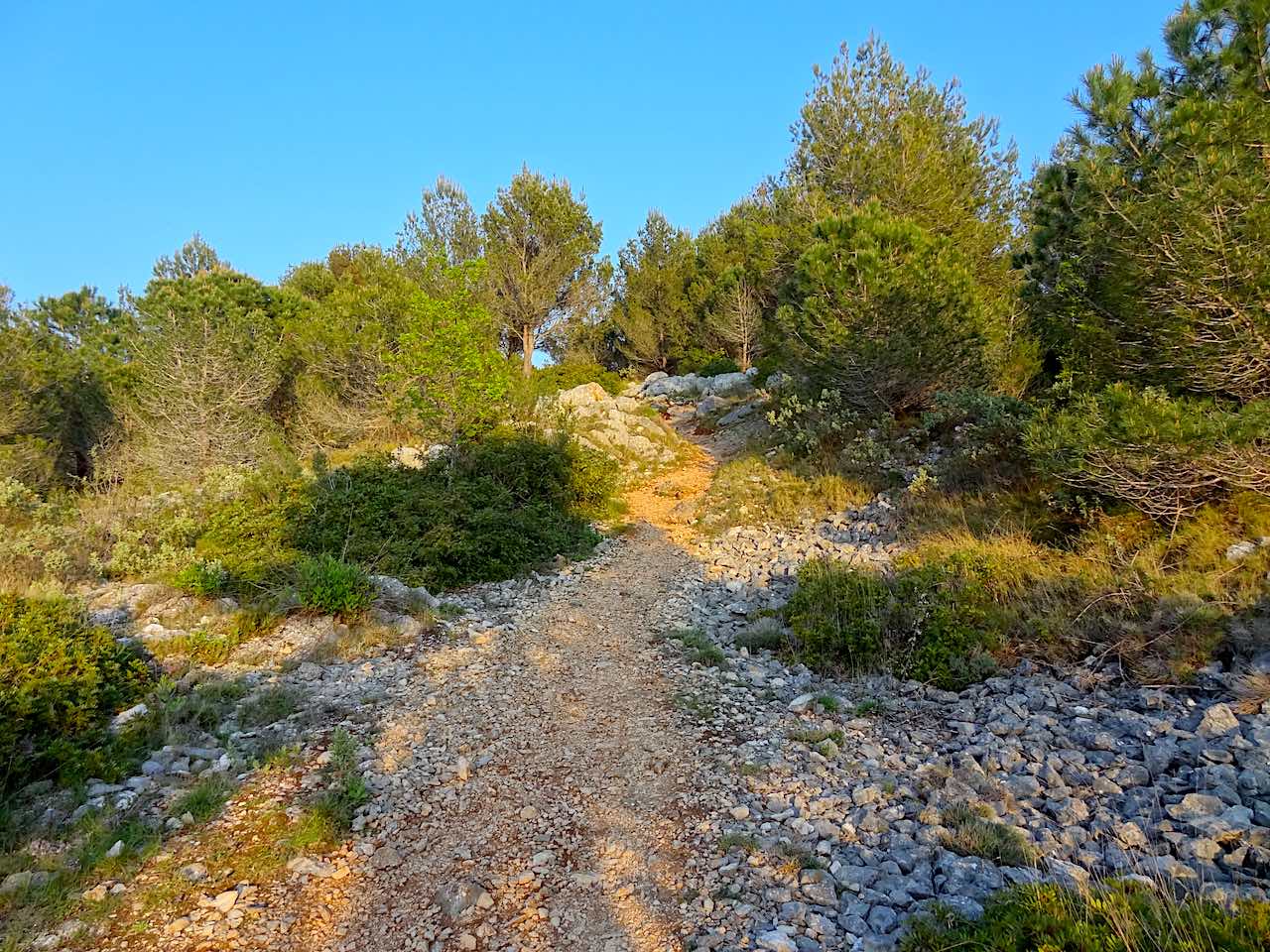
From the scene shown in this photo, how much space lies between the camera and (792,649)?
23.1ft

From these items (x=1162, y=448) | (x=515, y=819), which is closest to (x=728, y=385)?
(x=1162, y=448)

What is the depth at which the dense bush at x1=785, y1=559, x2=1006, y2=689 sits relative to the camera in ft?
19.9

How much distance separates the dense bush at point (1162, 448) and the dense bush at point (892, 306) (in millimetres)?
5643

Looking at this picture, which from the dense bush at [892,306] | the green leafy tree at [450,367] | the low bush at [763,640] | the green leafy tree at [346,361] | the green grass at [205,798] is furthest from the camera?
the green leafy tree at [346,361]

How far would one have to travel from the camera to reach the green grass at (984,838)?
332 cm

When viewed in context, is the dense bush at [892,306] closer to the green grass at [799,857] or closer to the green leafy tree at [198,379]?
the green grass at [799,857]

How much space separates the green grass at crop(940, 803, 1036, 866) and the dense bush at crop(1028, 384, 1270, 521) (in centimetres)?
458

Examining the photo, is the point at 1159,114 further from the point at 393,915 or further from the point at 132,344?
the point at 132,344

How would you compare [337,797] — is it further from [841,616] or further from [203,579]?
[841,616]

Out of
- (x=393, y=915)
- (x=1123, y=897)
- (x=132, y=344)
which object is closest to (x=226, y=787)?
(x=393, y=915)

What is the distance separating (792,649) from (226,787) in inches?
212

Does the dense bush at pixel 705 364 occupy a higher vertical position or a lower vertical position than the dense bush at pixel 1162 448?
higher

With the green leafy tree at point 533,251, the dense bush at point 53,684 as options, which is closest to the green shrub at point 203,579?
the dense bush at point 53,684

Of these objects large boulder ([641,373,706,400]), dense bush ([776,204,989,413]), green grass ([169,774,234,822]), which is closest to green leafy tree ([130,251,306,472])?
green grass ([169,774,234,822])
